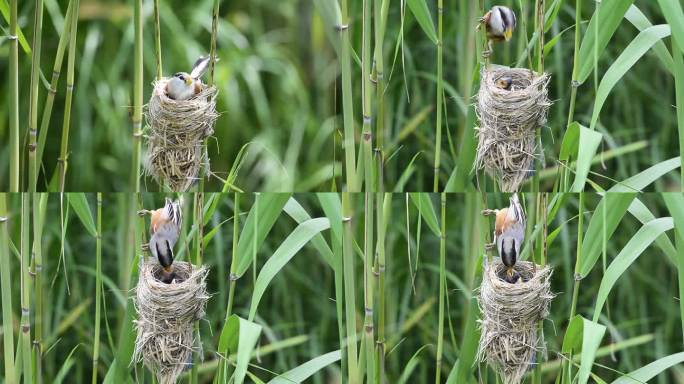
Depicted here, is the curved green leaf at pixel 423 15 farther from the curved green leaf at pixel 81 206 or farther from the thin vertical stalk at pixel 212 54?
the curved green leaf at pixel 81 206

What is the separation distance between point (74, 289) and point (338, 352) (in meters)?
0.67

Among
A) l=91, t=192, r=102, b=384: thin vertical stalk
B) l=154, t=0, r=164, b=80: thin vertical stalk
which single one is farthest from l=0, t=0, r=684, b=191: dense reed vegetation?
l=91, t=192, r=102, b=384: thin vertical stalk

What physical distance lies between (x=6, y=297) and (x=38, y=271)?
97 millimetres

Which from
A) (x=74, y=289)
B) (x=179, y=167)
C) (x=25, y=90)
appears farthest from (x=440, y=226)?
(x=25, y=90)

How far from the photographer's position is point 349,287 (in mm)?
2203

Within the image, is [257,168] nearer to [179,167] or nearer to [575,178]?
[179,167]

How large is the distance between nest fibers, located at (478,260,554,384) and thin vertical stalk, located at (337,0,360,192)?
0.39m

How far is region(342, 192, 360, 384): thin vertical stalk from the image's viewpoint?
220 centimetres

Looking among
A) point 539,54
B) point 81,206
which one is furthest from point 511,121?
point 81,206

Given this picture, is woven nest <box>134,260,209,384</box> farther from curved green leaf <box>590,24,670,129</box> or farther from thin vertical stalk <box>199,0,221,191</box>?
curved green leaf <box>590,24,670,129</box>

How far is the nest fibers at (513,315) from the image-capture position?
7.01 feet

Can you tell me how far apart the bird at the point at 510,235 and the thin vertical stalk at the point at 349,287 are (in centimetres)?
35

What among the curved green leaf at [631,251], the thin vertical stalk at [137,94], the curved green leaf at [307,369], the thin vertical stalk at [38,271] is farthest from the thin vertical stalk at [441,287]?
the thin vertical stalk at [38,271]

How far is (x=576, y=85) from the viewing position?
2.21m
